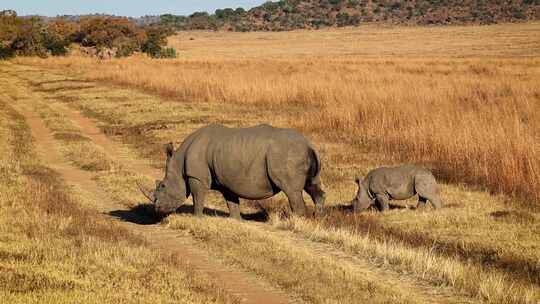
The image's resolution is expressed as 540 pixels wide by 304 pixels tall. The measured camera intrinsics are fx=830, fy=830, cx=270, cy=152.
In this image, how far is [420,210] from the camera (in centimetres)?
1313

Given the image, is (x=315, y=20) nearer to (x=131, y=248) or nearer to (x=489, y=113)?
(x=489, y=113)

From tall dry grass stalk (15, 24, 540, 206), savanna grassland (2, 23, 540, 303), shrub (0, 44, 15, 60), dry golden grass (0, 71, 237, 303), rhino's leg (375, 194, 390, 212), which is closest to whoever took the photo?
dry golden grass (0, 71, 237, 303)

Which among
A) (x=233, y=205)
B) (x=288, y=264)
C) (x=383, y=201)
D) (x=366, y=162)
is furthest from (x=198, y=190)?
(x=366, y=162)

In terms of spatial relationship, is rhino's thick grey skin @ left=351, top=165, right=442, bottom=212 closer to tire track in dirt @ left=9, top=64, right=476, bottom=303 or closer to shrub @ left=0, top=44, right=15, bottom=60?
tire track in dirt @ left=9, top=64, right=476, bottom=303

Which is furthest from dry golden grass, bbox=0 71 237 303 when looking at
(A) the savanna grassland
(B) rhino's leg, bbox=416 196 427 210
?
(B) rhino's leg, bbox=416 196 427 210

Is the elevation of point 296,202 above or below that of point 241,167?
below

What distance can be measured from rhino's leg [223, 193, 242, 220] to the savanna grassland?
51 centimetres

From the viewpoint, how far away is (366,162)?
60.1 ft

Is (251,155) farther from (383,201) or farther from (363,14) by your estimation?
(363,14)

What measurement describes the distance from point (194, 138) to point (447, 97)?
1475cm

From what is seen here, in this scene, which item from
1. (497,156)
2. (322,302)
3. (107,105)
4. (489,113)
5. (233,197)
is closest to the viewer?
(322,302)

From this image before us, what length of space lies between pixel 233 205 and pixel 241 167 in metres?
0.94

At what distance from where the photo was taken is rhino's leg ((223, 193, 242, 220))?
12602mm

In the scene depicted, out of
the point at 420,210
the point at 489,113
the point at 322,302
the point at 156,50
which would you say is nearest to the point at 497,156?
the point at 420,210
